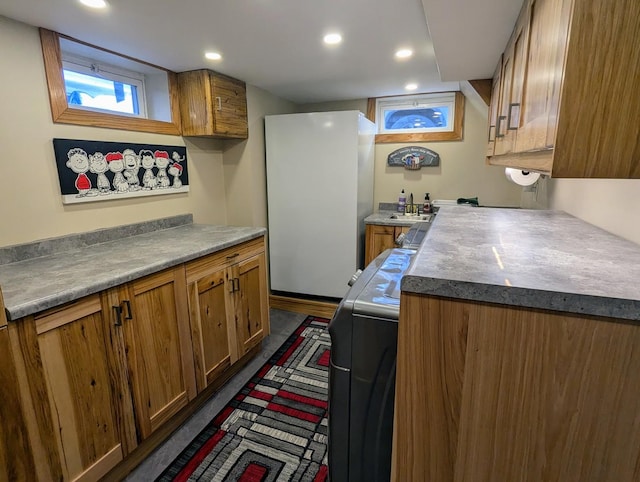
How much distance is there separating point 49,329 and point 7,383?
0.19 m

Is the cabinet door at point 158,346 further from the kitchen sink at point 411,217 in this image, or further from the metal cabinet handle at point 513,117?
the kitchen sink at point 411,217

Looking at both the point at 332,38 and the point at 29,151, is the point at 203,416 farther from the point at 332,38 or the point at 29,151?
the point at 332,38

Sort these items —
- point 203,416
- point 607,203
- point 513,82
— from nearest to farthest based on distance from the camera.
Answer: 1. point 607,203
2. point 513,82
3. point 203,416

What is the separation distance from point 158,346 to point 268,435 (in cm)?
77

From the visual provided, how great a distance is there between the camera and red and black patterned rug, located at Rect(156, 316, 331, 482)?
1.59 metres

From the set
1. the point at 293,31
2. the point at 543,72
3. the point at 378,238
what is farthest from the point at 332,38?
the point at 378,238

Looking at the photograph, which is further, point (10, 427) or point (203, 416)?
point (203, 416)

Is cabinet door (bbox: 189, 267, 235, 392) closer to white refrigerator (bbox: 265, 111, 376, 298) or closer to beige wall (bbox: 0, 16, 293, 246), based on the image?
beige wall (bbox: 0, 16, 293, 246)

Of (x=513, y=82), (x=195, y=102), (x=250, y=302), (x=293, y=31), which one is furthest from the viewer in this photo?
(x=195, y=102)

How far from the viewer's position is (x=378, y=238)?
10.5 feet

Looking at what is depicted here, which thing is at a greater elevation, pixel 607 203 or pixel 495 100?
pixel 495 100

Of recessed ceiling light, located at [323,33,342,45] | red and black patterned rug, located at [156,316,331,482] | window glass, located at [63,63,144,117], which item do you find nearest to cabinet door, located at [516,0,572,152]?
recessed ceiling light, located at [323,33,342,45]

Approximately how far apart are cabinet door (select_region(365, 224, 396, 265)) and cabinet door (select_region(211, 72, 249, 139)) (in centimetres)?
146

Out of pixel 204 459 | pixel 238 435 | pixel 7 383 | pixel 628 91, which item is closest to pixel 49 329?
pixel 7 383
